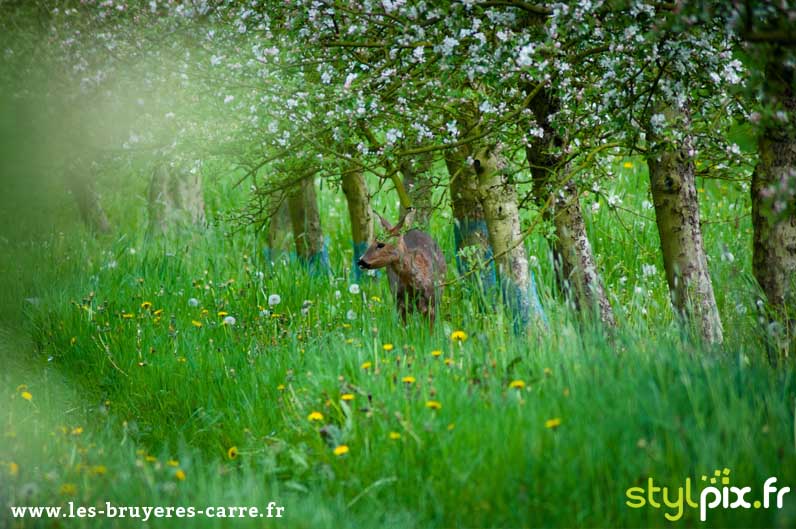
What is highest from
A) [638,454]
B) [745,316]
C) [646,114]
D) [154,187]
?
[154,187]

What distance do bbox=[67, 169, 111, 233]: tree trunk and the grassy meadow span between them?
18.9ft

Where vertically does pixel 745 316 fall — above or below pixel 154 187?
below

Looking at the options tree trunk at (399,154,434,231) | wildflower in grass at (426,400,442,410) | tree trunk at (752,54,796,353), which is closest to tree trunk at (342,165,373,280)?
tree trunk at (399,154,434,231)

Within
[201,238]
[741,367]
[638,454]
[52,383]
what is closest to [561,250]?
[741,367]

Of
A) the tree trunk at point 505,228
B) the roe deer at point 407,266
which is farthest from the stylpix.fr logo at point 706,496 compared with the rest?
the tree trunk at point 505,228

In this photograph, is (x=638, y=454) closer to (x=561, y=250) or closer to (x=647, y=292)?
(x=561, y=250)

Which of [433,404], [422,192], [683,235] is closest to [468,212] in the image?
[422,192]

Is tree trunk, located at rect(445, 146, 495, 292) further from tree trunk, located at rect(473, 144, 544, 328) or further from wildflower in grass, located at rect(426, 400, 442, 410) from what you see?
wildflower in grass, located at rect(426, 400, 442, 410)

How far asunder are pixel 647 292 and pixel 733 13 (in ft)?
16.3

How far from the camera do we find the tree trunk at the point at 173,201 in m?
14.5

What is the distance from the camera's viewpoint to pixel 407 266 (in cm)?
802

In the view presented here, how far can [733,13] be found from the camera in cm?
444

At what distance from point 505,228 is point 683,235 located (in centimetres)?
175

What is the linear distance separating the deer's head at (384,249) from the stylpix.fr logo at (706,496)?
3.69 m
